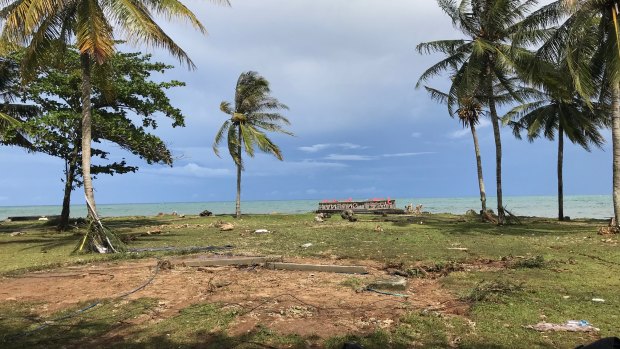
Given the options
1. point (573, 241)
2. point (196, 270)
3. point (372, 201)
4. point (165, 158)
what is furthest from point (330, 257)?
point (372, 201)

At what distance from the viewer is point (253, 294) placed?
21.9 feet

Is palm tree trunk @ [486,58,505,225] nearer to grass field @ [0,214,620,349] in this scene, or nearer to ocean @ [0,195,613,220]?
grass field @ [0,214,620,349]

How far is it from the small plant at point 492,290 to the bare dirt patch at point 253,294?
0.29 meters

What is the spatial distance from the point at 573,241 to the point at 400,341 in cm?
1112

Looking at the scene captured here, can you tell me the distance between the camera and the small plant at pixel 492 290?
6.07 meters

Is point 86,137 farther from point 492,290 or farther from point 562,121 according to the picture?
point 562,121

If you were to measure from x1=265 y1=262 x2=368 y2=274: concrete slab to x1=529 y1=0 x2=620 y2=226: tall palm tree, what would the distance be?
1101 centimetres

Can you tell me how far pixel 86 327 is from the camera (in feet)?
17.0

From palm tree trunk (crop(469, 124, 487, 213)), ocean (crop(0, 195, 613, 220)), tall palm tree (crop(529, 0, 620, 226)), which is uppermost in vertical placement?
tall palm tree (crop(529, 0, 620, 226))

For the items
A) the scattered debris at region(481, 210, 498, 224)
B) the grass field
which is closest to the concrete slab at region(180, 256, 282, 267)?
the grass field

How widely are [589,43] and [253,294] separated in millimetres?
16445

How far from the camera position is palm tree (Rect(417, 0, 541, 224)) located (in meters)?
19.2

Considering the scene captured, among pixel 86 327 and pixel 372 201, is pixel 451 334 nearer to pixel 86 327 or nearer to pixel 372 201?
pixel 86 327

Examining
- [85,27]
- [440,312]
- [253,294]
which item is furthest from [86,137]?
[440,312]
